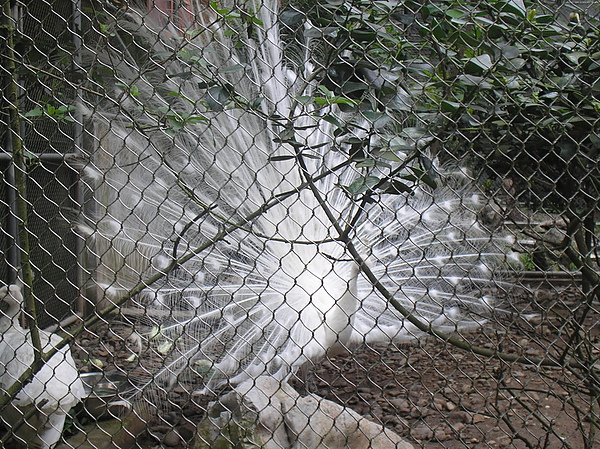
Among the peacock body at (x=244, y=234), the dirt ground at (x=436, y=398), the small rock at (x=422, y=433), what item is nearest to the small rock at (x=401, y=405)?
the dirt ground at (x=436, y=398)

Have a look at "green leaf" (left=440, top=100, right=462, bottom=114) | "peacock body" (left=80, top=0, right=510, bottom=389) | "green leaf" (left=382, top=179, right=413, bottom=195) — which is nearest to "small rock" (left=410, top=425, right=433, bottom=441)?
"peacock body" (left=80, top=0, right=510, bottom=389)

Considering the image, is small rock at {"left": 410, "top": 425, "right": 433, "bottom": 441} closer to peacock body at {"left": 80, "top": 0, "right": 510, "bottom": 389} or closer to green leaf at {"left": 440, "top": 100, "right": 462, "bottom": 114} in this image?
peacock body at {"left": 80, "top": 0, "right": 510, "bottom": 389}

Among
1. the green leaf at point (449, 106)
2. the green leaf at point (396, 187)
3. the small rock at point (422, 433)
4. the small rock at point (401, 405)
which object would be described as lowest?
the small rock at point (401, 405)

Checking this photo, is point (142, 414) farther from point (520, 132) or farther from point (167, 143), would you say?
point (520, 132)

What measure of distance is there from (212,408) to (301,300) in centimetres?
119

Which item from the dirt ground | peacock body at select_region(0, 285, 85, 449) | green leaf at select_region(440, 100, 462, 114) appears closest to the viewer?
green leaf at select_region(440, 100, 462, 114)

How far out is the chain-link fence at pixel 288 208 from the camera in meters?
1.61

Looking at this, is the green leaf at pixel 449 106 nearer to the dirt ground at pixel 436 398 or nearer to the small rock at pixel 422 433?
the dirt ground at pixel 436 398

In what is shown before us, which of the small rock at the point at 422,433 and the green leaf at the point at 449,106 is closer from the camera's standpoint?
the green leaf at the point at 449,106

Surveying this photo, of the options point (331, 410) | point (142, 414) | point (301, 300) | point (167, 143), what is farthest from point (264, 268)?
point (331, 410)

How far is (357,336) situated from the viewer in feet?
11.6

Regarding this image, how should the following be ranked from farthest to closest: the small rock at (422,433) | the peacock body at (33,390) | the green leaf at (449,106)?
the small rock at (422,433)
the peacock body at (33,390)
the green leaf at (449,106)

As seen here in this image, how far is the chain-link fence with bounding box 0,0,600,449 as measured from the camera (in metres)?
1.61

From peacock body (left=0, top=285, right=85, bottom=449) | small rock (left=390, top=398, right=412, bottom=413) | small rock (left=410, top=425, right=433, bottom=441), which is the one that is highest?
peacock body (left=0, top=285, right=85, bottom=449)
